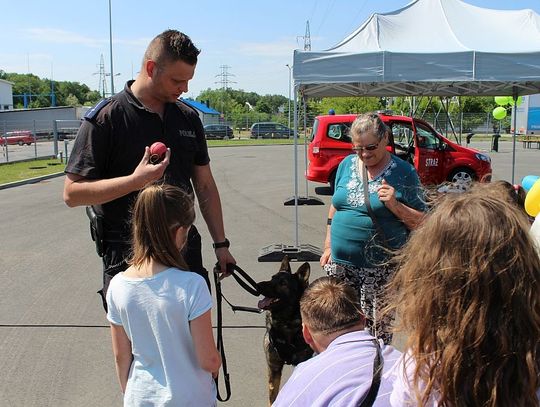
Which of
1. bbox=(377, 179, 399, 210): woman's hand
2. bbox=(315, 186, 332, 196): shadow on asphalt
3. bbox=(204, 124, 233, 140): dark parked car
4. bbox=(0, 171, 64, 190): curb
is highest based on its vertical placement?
bbox=(204, 124, 233, 140): dark parked car

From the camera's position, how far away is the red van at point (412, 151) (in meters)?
11.6

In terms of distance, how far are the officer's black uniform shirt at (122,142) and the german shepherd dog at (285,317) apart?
0.84 m

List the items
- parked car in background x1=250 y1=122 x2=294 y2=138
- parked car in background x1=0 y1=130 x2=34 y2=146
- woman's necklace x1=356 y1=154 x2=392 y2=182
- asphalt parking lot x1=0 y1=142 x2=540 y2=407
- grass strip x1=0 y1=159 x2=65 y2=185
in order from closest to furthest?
1. woman's necklace x1=356 y1=154 x2=392 y2=182
2. asphalt parking lot x1=0 y1=142 x2=540 y2=407
3. grass strip x1=0 y1=159 x2=65 y2=185
4. parked car in background x1=0 y1=130 x2=34 y2=146
5. parked car in background x1=250 y1=122 x2=294 y2=138

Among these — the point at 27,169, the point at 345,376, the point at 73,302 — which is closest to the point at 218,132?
the point at 27,169

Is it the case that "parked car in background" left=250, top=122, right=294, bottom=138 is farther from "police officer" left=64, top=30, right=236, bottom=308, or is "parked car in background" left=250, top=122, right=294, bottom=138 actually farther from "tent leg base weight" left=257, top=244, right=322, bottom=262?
"police officer" left=64, top=30, right=236, bottom=308

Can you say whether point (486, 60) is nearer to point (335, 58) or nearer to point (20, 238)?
point (335, 58)

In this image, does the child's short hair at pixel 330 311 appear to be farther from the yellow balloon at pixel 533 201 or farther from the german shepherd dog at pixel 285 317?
the yellow balloon at pixel 533 201

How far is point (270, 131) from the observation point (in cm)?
4519

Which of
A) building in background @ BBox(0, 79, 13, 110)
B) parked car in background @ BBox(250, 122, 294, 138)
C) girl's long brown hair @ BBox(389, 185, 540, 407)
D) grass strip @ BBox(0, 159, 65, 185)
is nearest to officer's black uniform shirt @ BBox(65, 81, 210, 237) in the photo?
girl's long brown hair @ BBox(389, 185, 540, 407)

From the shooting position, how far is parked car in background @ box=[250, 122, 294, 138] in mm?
44969

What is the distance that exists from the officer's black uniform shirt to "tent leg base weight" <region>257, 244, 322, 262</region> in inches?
169

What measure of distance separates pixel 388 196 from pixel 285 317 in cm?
93

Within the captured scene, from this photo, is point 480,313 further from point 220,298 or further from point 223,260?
point 223,260

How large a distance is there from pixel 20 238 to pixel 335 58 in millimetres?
5538
